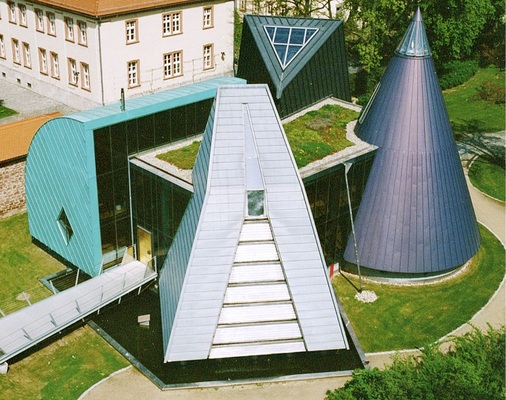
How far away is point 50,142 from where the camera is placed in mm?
29406

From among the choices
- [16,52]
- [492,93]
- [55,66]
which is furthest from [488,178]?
[16,52]

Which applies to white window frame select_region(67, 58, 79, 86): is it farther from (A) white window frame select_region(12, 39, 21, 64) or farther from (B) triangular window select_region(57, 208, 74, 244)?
(B) triangular window select_region(57, 208, 74, 244)

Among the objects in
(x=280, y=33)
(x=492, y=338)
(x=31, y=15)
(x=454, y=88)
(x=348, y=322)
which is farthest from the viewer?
(x=454, y=88)

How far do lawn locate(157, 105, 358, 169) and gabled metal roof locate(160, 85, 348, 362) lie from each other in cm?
426

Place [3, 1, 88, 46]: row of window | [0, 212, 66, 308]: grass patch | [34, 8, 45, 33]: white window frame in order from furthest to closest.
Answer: [34, 8, 45, 33]: white window frame
[3, 1, 88, 46]: row of window
[0, 212, 66, 308]: grass patch

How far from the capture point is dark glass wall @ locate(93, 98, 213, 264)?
2845 cm

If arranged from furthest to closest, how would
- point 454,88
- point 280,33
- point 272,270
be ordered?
point 454,88
point 280,33
point 272,270

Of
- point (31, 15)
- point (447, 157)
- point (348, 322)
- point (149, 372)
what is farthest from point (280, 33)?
point (31, 15)

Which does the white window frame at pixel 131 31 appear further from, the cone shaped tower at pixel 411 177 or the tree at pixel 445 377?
the tree at pixel 445 377

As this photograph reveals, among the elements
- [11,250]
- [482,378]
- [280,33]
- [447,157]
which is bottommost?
[11,250]

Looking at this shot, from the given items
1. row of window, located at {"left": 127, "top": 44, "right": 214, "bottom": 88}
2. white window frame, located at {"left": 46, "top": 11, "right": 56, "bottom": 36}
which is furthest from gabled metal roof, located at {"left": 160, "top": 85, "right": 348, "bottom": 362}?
white window frame, located at {"left": 46, "top": 11, "right": 56, "bottom": 36}

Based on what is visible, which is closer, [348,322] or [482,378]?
[482,378]

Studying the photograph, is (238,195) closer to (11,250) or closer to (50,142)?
(50,142)

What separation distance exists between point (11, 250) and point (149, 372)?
12.0m
